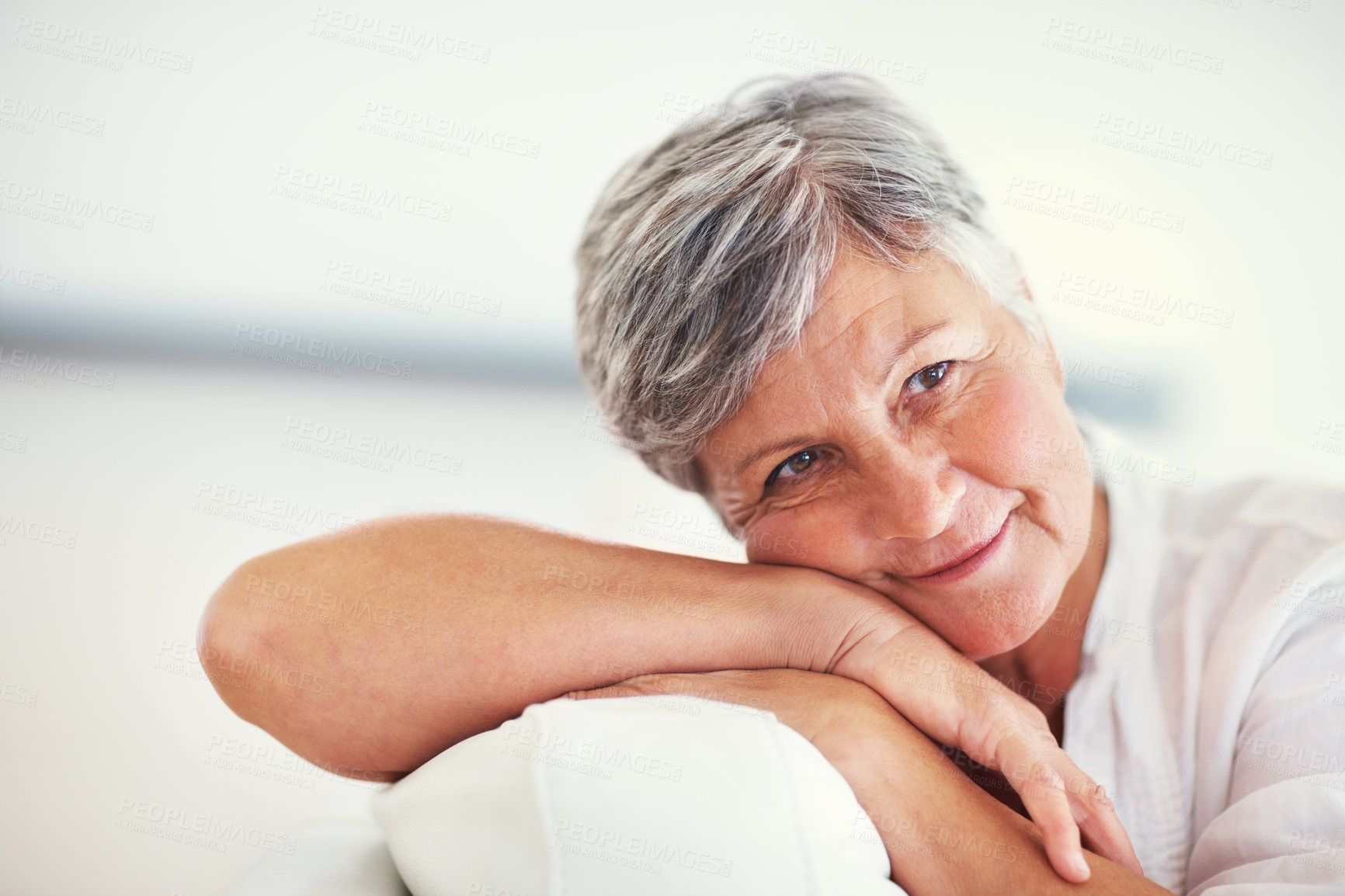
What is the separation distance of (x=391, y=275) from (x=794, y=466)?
515 centimetres

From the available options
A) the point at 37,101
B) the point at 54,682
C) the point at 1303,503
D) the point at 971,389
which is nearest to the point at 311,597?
the point at 971,389

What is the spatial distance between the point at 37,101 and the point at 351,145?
211 cm

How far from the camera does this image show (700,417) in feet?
4.25

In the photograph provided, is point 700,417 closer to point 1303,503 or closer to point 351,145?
point 1303,503

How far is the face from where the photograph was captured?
120 cm

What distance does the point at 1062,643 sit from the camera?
4.68ft

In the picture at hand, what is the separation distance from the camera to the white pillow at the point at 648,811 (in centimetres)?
83
